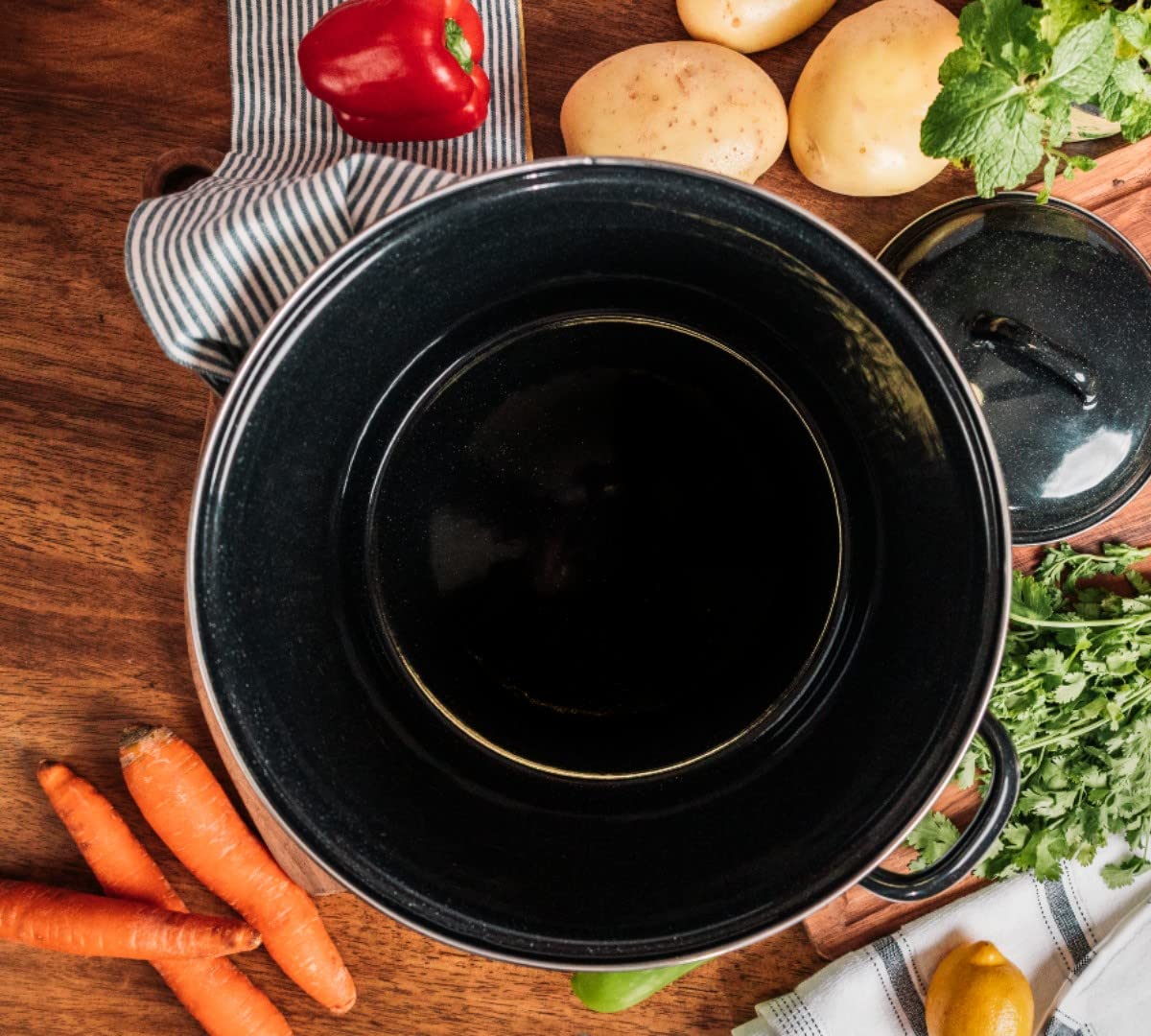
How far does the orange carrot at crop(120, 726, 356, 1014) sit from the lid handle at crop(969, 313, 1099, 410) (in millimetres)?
750

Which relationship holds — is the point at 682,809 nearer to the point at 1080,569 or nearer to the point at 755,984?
the point at 755,984

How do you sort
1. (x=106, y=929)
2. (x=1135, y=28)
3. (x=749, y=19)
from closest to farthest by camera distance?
(x=1135, y=28)
(x=749, y=19)
(x=106, y=929)

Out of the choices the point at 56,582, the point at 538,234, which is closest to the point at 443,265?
the point at 538,234

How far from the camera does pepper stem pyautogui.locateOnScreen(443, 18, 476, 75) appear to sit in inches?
28.3

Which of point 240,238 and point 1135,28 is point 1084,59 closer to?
point 1135,28

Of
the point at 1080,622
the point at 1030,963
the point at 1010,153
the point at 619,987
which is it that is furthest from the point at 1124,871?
the point at 1010,153

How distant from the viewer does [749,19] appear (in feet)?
2.42

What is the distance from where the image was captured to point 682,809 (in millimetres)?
729

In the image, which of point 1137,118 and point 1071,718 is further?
point 1071,718

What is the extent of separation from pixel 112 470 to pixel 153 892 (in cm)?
39

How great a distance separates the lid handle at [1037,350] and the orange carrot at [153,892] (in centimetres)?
84

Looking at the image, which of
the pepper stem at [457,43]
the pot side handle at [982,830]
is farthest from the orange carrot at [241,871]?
the pepper stem at [457,43]

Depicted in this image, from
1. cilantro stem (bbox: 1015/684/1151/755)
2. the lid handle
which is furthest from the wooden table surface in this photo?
cilantro stem (bbox: 1015/684/1151/755)

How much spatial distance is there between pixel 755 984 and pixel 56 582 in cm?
72
